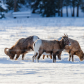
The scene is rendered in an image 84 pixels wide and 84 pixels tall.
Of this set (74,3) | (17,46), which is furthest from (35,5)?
(17,46)

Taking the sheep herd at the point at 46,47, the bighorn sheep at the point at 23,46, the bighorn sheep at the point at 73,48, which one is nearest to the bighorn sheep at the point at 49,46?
the sheep herd at the point at 46,47

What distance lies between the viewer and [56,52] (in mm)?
6727

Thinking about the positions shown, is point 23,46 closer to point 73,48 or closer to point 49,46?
point 49,46

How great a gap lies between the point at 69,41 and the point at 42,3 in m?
32.8

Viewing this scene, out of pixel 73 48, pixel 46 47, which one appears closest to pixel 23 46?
pixel 46 47

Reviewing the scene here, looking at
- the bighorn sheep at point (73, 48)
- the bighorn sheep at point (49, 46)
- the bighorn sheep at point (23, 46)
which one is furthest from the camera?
the bighorn sheep at point (23, 46)

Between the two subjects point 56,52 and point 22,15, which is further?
point 22,15

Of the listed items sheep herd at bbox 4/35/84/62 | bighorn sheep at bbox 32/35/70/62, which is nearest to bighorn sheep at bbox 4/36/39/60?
sheep herd at bbox 4/35/84/62

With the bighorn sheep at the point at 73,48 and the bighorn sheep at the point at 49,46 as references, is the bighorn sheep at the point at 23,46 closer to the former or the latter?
the bighorn sheep at the point at 49,46

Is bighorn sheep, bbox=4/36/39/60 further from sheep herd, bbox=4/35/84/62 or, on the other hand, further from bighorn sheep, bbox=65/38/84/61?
bighorn sheep, bbox=65/38/84/61

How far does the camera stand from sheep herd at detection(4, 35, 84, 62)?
657 cm

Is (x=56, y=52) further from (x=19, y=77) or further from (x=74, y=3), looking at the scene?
(x=74, y=3)

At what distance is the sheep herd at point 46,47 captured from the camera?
6.57 meters

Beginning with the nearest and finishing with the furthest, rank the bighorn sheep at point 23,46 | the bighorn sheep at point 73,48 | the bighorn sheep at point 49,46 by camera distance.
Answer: the bighorn sheep at point 49,46, the bighorn sheep at point 73,48, the bighorn sheep at point 23,46
